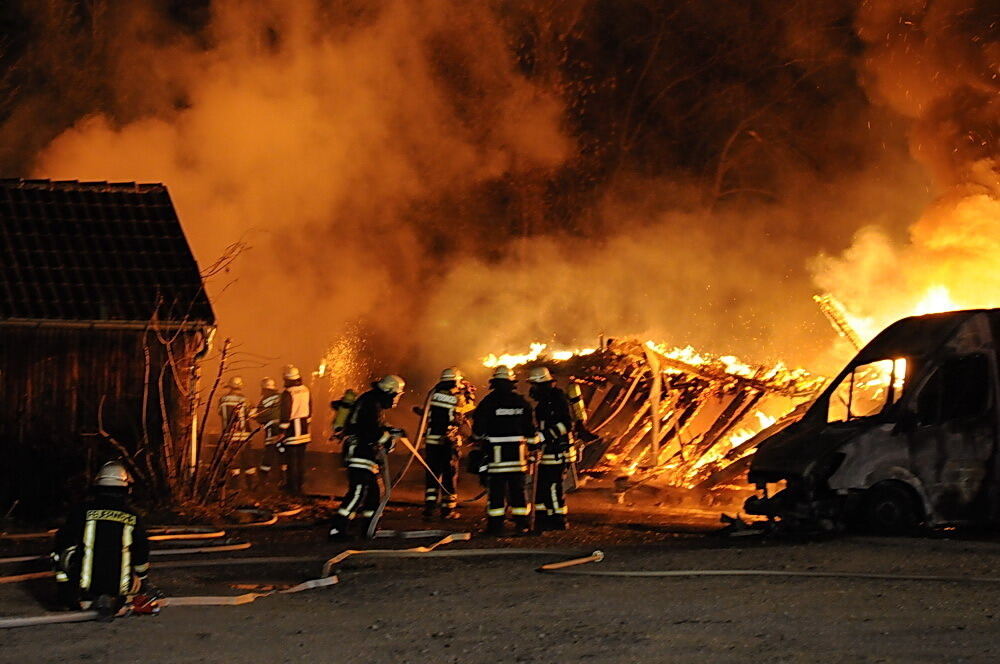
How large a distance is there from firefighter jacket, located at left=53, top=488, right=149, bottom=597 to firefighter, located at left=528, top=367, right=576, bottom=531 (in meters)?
5.16

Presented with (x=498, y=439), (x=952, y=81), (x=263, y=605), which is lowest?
(x=263, y=605)

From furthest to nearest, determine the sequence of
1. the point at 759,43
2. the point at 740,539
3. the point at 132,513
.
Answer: the point at 759,43
the point at 740,539
the point at 132,513

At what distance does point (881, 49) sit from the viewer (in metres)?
21.3

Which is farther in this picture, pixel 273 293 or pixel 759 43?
pixel 759 43

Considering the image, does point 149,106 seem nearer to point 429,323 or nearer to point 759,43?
point 429,323

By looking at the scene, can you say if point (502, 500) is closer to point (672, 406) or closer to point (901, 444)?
point (901, 444)

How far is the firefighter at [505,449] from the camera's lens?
12297 mm

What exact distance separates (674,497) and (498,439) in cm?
446

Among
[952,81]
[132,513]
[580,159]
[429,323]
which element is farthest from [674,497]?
[580,159]

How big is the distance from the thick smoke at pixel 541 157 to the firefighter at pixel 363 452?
8608mm

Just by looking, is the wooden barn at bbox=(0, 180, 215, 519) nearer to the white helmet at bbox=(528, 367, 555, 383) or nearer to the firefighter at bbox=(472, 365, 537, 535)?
the firefighter at bbox=(472, 365, 537, 535)

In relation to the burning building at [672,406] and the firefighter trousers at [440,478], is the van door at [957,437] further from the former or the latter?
the firefighter trousers at [440,478]

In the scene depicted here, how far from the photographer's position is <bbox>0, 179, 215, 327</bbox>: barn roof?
14.5 meters

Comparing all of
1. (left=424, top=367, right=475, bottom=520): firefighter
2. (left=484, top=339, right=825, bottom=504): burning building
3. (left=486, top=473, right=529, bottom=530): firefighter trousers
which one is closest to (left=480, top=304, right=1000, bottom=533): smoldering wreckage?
(left=486, top=473, right=529, bottom=530): firefighter trousers
